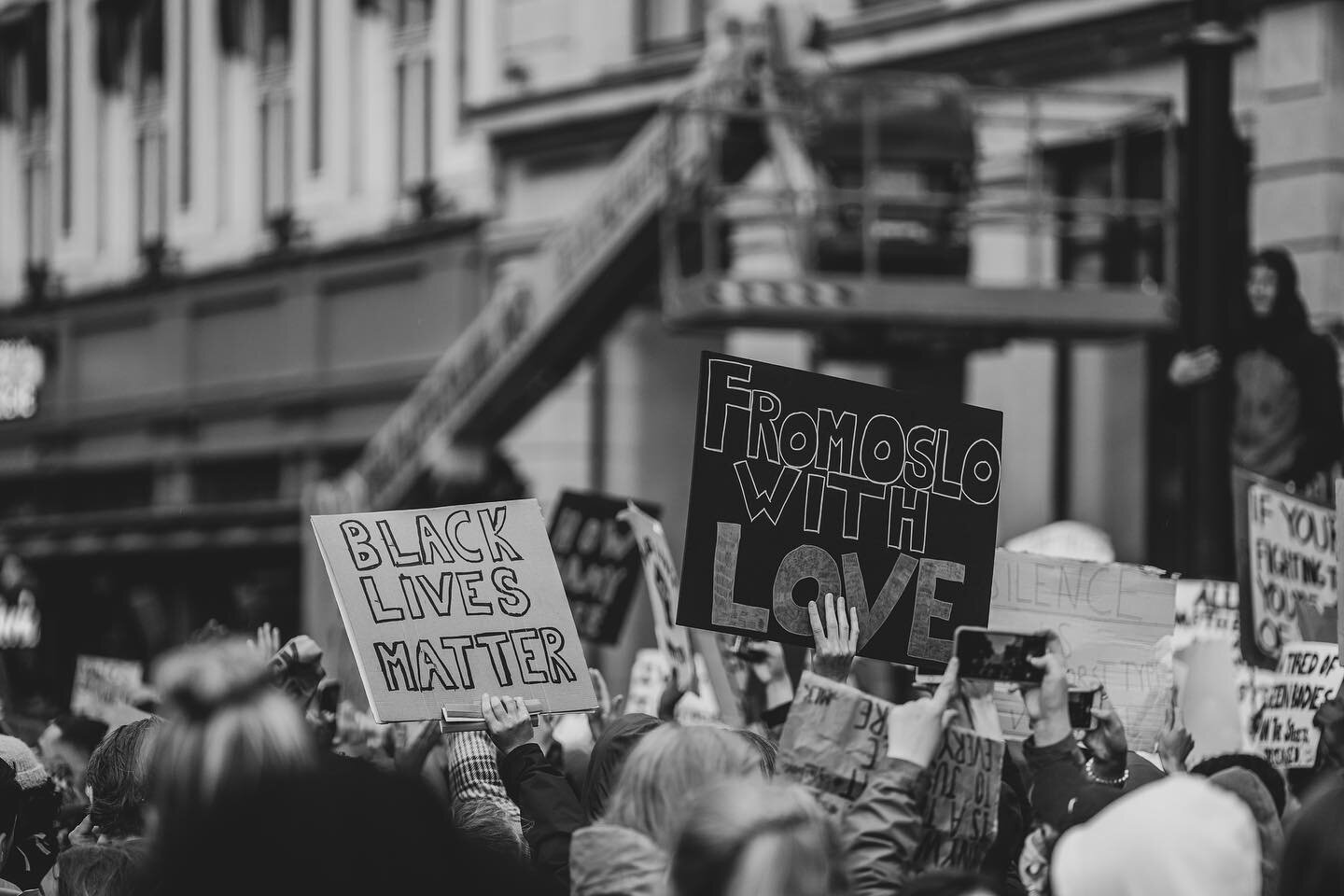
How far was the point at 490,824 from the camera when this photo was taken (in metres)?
5.07

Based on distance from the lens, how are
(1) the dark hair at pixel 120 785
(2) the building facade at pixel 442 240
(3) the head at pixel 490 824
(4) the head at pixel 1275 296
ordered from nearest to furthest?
1. (3) the head at pixel 490 824
2. (1) the dark hair at pixel 120 785
3. (4) the head at pixel 1275 296
4. (2) the building facade at pixel 442 240

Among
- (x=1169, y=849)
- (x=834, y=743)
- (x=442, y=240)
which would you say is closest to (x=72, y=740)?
(x=834, y=743)

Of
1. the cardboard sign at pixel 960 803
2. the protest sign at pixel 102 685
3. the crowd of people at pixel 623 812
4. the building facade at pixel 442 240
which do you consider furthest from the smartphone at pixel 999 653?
the building facade at pixel 442 240

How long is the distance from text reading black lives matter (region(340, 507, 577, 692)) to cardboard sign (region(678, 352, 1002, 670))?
571 millimetres

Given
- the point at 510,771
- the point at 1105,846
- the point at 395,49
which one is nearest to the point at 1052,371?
the point at 395,49

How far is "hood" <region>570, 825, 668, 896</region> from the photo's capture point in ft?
13.2

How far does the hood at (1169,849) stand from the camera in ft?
11.1

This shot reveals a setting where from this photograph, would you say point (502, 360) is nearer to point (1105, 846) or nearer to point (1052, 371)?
point (1052, 371)

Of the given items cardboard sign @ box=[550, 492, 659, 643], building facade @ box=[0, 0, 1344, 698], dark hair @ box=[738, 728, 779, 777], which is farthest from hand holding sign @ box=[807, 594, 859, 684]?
building facade @ box=[0, 0, 1344, 698]

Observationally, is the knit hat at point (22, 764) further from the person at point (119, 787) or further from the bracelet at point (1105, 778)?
the bracelet at point (1105, 778)

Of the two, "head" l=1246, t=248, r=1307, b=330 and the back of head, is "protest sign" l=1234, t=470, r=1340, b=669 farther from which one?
the back of head

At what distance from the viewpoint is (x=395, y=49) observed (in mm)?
22766

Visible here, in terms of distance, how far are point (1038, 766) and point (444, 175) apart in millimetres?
17103

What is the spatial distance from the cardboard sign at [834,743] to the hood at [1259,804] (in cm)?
100
